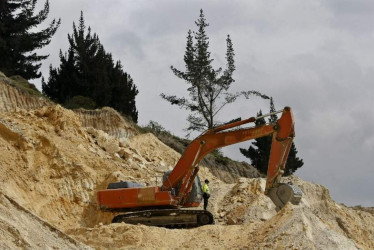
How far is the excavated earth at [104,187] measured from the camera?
56.3 feet

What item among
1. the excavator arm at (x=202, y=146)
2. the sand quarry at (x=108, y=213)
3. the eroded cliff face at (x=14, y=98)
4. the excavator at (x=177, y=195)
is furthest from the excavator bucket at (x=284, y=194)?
the eroded cliff face at (x=14, y=98)

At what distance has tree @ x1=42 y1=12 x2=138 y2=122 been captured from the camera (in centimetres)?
3891

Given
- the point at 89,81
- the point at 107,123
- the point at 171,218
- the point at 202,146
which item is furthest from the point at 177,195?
the point at 89,81

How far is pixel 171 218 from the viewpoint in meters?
20.9

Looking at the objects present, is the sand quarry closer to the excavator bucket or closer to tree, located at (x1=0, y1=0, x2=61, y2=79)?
the excavator bucket

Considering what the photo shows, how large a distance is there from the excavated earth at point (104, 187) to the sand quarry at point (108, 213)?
1.2 inches

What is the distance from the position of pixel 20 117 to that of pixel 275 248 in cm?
1392

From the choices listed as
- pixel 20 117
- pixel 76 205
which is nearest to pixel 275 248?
pixel 76 205

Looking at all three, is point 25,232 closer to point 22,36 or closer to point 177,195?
point 177,195

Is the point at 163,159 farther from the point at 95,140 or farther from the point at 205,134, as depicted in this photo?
the point at 205,134

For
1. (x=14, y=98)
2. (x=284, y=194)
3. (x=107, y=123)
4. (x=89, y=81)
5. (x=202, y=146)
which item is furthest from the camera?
(x=89, y=81)

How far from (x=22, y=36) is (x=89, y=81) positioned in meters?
4.33

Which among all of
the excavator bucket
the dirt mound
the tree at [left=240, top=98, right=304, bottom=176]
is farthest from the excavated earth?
the tree at [left=240, top=98, right=304, bottom=176]

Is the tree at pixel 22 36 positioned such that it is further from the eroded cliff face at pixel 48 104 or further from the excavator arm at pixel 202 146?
the excavator arm at pixel 202 146
